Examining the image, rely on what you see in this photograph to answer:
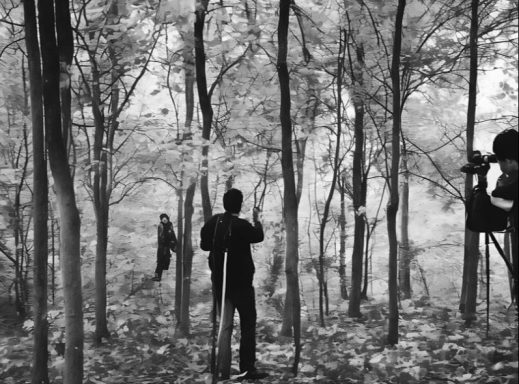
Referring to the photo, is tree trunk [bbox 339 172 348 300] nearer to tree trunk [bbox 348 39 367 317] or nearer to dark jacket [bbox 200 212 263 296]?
tree trunk [bbox 348 39 367 317]

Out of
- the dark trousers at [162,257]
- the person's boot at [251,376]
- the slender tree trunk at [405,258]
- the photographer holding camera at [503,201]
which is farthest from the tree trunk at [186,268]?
the slender tree trunk at [405,258]

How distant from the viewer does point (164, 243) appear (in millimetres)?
14773

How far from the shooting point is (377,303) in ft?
47.1

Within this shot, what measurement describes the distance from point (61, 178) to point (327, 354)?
4.09 meters

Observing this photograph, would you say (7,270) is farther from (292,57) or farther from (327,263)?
(292,57)

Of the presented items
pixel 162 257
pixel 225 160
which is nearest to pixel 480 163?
pixel 225 160

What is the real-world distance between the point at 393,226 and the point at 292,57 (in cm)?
388

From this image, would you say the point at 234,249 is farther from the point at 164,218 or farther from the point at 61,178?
the point at 164,218

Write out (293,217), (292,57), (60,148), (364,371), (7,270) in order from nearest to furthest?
(60,148) → (364,371) → (293,217) → (292,57) → (7,270)

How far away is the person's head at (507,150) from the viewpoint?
2975 mm

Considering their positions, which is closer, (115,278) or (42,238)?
(42,238)

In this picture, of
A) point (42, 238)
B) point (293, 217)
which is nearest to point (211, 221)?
point (293, 217)

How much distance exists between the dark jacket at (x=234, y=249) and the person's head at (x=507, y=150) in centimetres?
274

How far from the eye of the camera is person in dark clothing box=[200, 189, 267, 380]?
523cm
